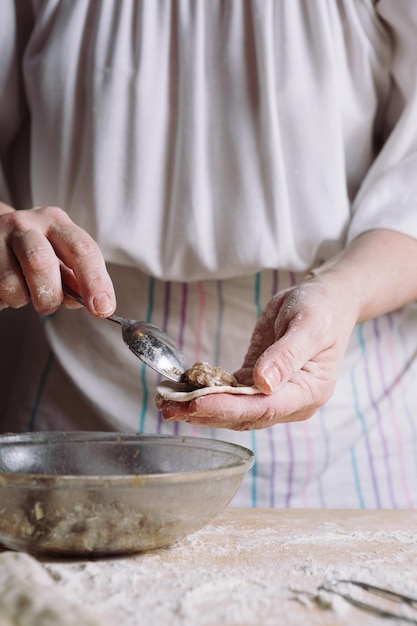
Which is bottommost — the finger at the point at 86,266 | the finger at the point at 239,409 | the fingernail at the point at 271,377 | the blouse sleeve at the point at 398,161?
the finger at the point at 239,409

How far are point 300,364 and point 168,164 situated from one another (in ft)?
1.50

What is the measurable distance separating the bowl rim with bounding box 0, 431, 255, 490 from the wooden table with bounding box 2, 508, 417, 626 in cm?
8

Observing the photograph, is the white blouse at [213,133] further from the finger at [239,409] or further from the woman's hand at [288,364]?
the finger at [239,409]

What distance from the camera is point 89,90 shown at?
46.0 inches

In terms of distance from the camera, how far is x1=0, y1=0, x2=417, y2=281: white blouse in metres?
1.14

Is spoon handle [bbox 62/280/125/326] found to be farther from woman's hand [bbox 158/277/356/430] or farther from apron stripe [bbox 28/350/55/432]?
apron stripe [bbox 28/350/55/432]

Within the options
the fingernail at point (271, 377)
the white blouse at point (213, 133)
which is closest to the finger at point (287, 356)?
the fingernail at point (271, 377)

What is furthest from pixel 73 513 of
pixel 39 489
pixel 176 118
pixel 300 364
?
pixel 176 118

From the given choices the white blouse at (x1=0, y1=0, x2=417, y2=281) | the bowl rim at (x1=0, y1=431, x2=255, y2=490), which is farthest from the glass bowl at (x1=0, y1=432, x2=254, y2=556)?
the white blouse at (x1=0, y1=0, x2=417, y2=281)

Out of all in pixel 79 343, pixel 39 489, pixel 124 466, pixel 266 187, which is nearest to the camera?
pixel 39 489

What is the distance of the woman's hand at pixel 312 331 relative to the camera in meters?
0.84

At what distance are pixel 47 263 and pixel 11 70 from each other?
54cm

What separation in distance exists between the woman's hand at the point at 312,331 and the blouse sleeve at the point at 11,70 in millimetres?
597

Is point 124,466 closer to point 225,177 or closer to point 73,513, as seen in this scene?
point 73,513
